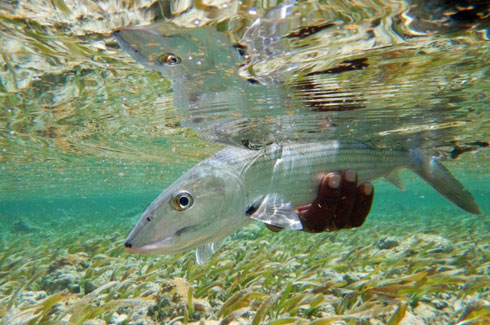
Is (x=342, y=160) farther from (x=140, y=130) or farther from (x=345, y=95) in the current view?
(x=140, y=130)

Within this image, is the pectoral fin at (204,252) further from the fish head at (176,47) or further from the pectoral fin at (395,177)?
the fish head at (176,47)

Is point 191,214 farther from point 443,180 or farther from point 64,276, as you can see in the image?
point 64,276

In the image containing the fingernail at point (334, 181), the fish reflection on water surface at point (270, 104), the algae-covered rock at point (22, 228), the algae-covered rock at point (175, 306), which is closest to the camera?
the fish reflection on water surface at point (270, 104)

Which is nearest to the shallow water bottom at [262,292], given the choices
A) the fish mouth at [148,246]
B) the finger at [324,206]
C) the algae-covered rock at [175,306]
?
the algae-covered rock at [175,306]

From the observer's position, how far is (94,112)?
8.95 metres

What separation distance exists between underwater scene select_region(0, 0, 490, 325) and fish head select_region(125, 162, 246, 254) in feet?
0.04

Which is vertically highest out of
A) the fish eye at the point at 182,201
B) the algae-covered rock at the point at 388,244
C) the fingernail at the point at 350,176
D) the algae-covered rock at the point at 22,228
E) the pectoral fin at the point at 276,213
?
the fish eye at the point at 182,201

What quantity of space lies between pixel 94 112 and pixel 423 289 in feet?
31.2

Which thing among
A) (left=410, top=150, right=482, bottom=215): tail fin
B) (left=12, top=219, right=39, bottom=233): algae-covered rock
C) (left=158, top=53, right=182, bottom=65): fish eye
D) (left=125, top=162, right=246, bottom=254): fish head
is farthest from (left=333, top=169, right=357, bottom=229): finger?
(left=12, top=219, right=39, bottom=233): algae-covered rock

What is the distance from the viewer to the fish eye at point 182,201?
7.38 feet

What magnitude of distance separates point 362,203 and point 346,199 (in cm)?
28

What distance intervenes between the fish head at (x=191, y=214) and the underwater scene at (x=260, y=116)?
0.04 feet

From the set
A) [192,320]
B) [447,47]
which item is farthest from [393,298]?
[447,47]

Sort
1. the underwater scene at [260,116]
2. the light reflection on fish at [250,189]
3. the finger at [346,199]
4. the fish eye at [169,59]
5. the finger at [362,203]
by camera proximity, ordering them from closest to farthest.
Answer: the light reflection on fish at [250,189] < the underwater scene at [260,116] < the finger at [346,199] < the finger at [362,203] < the fish eye at [169,59]
